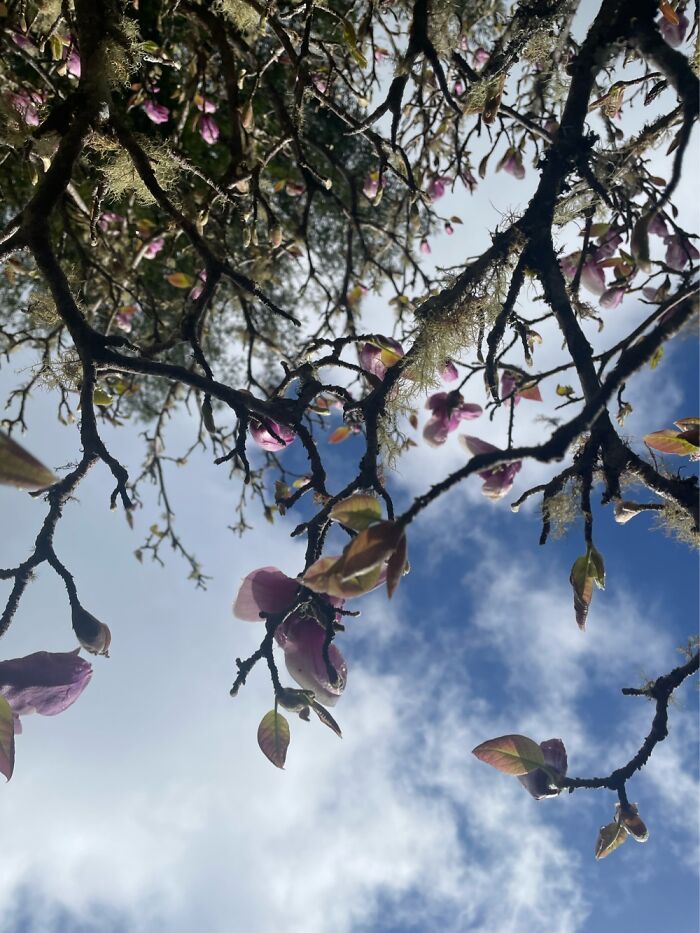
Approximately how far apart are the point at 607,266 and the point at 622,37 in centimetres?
44

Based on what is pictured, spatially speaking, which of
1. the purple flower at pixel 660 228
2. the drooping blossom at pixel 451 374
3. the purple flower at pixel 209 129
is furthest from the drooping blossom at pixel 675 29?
the purple flower at pixel 209 129

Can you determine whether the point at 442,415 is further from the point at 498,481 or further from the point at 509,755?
the point at 509,755

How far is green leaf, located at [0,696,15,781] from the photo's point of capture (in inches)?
24.6

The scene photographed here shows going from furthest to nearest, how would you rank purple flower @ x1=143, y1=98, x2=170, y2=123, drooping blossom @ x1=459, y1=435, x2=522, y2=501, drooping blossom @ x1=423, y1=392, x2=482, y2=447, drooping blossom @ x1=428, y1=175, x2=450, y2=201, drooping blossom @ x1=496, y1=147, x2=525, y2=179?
1. drooping blossom @ x1=428, y1=175, x2=450, y2=201
2. purple flower @ x1=143, y1=98, x2=170, y2=123
3. drooping blossom @ x1=496, y1=147, x2=525, y2=179
4. drooping blossom @ x1=423, y1=392, x2=482, y2=447
5. drooping blossom @ x1=459, y1=435, x2=522, y2=501

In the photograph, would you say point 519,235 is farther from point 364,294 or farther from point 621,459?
point 364,294

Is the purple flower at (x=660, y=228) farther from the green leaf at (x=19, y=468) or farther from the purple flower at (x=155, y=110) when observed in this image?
the purple flower at (x=155, y=110)

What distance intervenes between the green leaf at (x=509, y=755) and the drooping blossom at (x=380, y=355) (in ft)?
1.54

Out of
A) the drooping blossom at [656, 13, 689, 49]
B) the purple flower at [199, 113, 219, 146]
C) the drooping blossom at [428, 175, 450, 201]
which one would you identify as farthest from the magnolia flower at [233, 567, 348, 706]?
the drooping blossom at [428, 175, 450, 201]

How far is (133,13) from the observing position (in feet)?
7.40

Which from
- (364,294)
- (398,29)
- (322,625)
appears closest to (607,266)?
(322,625)

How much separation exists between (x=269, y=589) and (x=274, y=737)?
16 centimetres

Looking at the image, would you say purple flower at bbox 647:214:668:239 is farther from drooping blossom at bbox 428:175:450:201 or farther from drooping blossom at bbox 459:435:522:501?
drooping blossom at bbox 428:175:450:201

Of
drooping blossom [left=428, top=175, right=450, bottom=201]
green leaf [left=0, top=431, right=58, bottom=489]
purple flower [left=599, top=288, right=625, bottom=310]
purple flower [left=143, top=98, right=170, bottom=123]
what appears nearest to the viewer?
green leaf [left=0, top=431, right=58, bottom=489]

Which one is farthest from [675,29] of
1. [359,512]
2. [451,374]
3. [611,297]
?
[359,512]
